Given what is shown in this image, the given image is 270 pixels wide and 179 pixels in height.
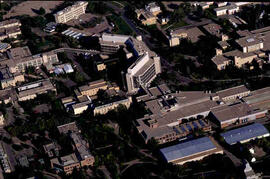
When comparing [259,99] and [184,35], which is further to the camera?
[184,35]

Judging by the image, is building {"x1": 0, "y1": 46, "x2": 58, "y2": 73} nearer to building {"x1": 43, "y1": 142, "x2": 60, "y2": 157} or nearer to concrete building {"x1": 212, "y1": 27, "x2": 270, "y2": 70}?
building {"x1": 43, "y1": 142, "x2": 60, "y2": 157}

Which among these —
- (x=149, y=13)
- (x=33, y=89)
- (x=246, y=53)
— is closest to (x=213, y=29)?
(x=246, y=53)

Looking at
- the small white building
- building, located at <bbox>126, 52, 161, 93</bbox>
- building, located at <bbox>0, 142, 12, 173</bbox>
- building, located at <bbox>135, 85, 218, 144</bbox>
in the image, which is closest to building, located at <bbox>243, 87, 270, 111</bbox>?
building, located at <bbox>135, 85, 218, 144</bbox>

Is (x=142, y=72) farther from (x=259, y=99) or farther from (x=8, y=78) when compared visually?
(x=8, y=78)

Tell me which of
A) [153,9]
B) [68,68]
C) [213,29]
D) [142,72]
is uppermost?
[142,72]

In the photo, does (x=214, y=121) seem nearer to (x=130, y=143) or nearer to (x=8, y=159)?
(x=130, y=143)

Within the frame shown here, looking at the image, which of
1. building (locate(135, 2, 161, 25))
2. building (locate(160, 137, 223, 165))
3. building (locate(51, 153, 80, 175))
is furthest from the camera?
building (locate(135, 2, 161, 25))

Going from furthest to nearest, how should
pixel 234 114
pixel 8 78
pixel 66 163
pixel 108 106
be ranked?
pixel 8 78, pixel 108 106, pixel 234 114, pixel 66 163
